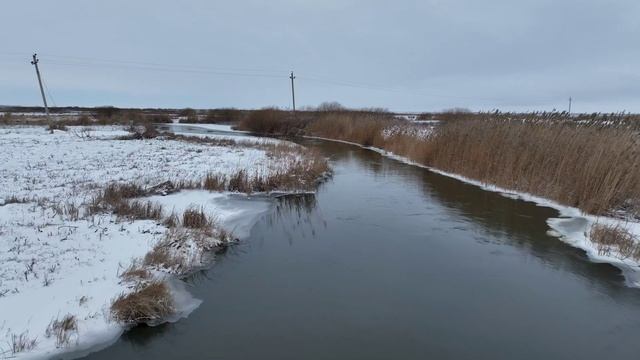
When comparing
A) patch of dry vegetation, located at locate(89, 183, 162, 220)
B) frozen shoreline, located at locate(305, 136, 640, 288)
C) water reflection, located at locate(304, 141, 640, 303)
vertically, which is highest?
patch of dry vegetation, located at locate(89, 183, 162, 220)

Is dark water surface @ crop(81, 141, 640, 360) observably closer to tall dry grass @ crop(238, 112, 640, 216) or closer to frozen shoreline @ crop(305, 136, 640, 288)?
frozen shoreline @ crop(305, 136, 640, 288)

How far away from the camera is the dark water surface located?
4.71 m

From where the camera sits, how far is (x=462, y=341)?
481cm

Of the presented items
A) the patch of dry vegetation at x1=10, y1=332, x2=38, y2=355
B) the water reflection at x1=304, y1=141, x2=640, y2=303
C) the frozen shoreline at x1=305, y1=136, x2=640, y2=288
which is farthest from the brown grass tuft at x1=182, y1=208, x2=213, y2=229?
the frozen shoreline at x1=305, y1=136, x2=640, y2=288

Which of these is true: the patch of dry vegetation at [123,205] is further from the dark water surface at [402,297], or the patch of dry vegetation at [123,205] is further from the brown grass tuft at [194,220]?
the dark water surface at [402,297]

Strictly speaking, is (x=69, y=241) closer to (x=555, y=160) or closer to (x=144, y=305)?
(x=144, y=305)

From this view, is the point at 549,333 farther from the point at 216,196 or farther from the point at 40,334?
the point at 216,196

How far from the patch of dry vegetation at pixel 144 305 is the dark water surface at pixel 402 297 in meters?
0.17

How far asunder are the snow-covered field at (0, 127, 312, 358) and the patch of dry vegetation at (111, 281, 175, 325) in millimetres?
130

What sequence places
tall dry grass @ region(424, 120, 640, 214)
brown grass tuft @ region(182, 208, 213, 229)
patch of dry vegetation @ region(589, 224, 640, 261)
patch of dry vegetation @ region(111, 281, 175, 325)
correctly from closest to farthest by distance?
patch of dry vegetation @ region(111, 281, 175, 325) < patch of dry vegetation @ region(589, 224, 640, 261) < brown grass tuft @ region(182, 208, 213, 229) < tall dry grass @ region(424, 120, 640, 214)

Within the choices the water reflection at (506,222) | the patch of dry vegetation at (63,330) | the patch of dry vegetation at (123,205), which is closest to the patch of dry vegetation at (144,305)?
the patch of dry vegetation at (63,330)

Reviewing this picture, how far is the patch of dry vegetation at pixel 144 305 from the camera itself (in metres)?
5.07

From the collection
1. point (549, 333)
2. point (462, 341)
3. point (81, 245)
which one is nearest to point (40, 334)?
point (81, 245)

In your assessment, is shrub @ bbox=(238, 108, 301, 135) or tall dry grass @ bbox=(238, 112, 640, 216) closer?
tall dry grass @ bbox=(238, 112, 640, 216)
